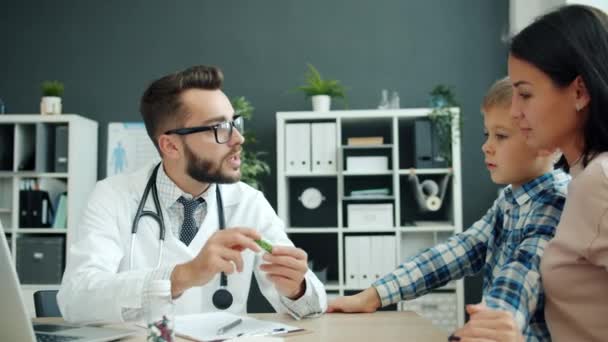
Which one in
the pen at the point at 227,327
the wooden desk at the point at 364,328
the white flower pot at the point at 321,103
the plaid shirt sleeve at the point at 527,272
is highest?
the white flower pot at the point at 321,103

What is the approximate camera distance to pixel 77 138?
3.85 meters

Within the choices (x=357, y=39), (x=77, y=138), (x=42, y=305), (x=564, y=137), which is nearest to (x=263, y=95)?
(x=357, y=39)

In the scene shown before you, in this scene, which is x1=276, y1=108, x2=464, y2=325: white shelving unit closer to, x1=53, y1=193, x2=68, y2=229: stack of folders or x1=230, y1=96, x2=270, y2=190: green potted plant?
x1=230, y1=96, x2=270, y2=190: green potted plant

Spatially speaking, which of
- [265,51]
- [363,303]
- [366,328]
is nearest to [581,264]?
[366,328]

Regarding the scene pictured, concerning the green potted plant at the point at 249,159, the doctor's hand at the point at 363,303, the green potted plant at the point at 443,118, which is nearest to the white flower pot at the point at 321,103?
the green potted plant at the point at 249,159

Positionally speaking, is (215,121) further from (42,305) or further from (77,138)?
(77,138)

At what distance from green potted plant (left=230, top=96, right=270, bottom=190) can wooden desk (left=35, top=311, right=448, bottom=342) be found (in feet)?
7.25

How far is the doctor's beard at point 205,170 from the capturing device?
181 cm

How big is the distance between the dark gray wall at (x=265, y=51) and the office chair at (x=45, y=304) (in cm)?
239

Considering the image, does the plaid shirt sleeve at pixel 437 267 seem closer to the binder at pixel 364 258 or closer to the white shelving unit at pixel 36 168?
the binder at pixel 364 258

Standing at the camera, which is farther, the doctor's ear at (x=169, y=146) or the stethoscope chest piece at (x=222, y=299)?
the doctor's ear at (x=169, y=146)

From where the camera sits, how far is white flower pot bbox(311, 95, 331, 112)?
3760 mm

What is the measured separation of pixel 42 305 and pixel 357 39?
3022mm

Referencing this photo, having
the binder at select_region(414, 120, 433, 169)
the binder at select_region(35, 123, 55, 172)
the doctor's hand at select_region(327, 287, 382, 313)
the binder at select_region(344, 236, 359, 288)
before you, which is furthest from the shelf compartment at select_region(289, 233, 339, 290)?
the doctor's hand at select_region(327, 287, 382, 313)
